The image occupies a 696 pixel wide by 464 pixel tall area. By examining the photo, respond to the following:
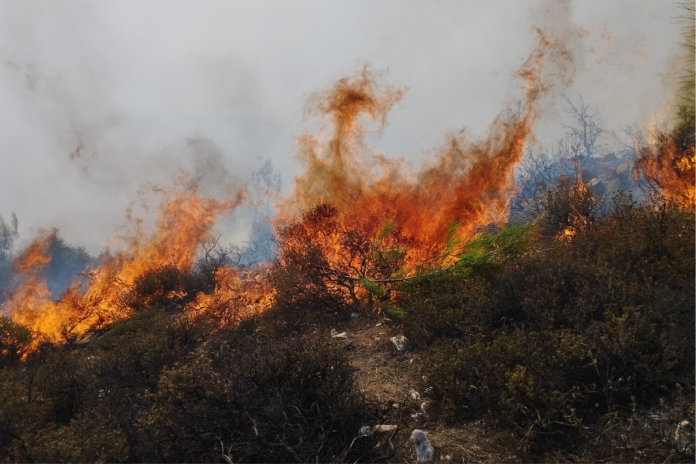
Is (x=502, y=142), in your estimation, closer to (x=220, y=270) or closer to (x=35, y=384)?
(x=220, y=270)

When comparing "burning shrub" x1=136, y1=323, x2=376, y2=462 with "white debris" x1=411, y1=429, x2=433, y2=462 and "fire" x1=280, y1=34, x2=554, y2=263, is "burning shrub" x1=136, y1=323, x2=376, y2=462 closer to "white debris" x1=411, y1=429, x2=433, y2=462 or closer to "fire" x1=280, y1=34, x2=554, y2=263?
"white debris" x1=411, y1=429, x2=433, y2=462

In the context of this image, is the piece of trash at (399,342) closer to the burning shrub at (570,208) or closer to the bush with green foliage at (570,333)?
the bush with green foliage at (570,333)

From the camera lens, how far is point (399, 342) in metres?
6.16

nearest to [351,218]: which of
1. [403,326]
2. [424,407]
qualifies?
[403,326]

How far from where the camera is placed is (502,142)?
11.1 m

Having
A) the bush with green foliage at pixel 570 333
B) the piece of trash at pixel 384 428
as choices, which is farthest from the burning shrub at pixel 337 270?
the piece of trash at pixel 384 428

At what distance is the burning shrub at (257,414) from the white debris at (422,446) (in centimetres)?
47

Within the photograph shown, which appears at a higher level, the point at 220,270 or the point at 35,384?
the point at 220,270

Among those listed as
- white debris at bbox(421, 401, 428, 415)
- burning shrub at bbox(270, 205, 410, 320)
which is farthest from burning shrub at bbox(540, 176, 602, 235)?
white debris at bbox(421, 401, 428, 415)

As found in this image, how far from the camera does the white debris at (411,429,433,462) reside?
3451 mm

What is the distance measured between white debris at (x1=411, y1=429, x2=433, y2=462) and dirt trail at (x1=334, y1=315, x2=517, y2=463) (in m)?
0.05

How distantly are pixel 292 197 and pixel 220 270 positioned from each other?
12.6ft

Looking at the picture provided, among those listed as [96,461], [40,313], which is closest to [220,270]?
[40,313]

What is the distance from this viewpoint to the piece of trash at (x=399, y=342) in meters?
6.07
